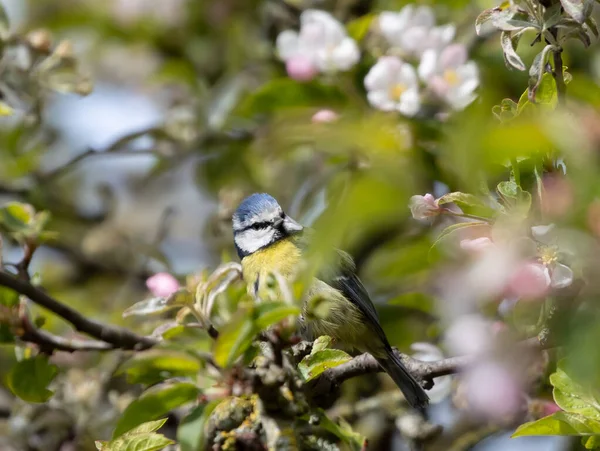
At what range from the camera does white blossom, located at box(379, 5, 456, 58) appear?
3.01m

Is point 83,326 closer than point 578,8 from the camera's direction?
No

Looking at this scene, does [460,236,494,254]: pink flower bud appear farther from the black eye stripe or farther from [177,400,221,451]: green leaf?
the black eye stripe

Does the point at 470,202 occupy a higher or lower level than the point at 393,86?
higher

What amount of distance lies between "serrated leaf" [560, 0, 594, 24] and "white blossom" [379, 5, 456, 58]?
3.99 feet

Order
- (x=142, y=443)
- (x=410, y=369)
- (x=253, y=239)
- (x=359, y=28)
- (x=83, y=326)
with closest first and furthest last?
(x=142, y=443), (x=410, y=369), (x=83, y=326), (x=359, y=28), (x=253, y=239)

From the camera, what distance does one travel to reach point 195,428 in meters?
1.53

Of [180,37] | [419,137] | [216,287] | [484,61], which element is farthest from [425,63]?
[180,37]

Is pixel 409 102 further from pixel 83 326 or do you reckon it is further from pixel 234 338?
pixel 234 338

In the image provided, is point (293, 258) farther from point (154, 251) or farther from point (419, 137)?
point (419, 137)

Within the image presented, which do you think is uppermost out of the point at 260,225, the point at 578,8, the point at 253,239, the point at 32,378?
the point at 578,8

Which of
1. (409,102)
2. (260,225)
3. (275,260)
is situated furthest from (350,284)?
(409,102)

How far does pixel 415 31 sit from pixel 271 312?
1.79 m

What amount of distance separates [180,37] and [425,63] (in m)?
2.41

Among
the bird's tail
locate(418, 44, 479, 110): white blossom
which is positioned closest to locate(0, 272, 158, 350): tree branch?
the bird's tail
